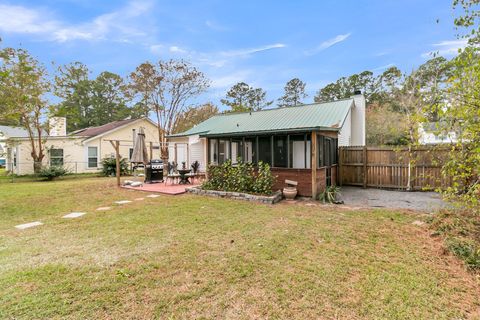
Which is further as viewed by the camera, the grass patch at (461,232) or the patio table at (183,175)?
the patio table at (183,175)

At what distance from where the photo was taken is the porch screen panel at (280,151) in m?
7.96

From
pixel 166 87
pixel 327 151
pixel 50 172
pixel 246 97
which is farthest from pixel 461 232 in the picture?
pixel 246 97

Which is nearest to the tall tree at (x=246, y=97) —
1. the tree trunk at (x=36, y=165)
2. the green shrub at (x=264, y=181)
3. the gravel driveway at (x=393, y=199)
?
the tree trunk at (x=36, y=165)

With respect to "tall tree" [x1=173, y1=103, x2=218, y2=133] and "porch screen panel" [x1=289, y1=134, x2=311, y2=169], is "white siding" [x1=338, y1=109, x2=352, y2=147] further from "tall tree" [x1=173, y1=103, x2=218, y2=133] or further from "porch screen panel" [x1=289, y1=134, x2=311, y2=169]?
"tall tree" [x1=173, y1=103, x2=218, y2=133]

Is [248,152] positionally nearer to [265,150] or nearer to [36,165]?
[265,150]

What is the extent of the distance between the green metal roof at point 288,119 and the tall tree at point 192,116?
24.0 ft

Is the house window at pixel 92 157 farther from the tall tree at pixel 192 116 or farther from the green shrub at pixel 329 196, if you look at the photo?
the green shrub at pixel 329 196

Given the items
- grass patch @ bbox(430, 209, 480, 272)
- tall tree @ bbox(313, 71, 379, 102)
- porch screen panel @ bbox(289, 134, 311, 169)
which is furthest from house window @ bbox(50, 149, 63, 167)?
tall tree @ bbox(313, 71, 379, 102)

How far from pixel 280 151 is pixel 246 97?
23.3 metres

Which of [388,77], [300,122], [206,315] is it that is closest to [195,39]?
[300,122]

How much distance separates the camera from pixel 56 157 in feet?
52.9

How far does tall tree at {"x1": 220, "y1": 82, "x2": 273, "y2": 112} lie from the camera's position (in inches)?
1160

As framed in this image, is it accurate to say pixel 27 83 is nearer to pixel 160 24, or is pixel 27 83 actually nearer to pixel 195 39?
pixel 160 24

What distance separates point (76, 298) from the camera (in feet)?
7.69
